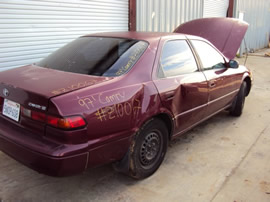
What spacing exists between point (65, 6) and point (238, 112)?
12.8 feet

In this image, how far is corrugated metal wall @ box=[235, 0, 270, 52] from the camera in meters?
13.8

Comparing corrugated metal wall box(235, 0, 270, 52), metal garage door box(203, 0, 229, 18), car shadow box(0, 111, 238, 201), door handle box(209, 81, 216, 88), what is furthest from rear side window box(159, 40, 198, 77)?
corrugated metal wall box(235, 0, 270, 52)

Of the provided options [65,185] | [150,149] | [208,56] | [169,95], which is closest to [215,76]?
[208,56]

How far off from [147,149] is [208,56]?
179 centimetres

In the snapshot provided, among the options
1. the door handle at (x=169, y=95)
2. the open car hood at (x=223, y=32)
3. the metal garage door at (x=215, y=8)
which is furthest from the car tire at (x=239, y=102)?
the metal garage door at (x=215, y=8)

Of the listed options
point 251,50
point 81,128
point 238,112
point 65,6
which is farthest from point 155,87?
point 251,50

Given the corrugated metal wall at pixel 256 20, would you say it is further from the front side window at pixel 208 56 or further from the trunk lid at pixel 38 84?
the trunk lid at pixel 38 84

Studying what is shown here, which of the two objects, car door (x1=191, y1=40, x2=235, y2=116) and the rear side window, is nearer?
the rear side window

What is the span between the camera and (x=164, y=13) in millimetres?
8102

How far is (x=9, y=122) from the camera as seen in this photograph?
2.48m

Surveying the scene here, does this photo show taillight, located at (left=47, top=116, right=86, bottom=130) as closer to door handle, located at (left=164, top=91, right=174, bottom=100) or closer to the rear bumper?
the rear bumper

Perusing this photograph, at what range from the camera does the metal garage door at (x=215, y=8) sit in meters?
10.6

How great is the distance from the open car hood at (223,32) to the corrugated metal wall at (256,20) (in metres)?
8.34

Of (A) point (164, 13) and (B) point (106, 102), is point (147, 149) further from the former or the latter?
(A) point (164, 13)
